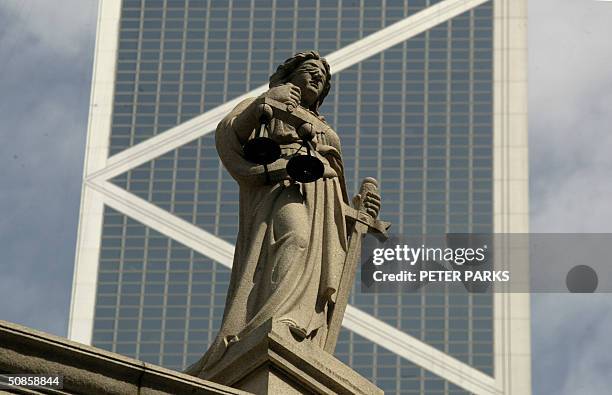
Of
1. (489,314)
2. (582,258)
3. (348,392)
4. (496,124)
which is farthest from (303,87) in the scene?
(496,124)

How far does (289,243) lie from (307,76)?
78.3 inches

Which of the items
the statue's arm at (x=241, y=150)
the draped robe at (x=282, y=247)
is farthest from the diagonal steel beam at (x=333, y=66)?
the draped robe at (x=282, y=247)

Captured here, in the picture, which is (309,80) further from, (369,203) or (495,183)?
(495,183)

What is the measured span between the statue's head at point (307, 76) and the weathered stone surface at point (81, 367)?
4442 millimetres

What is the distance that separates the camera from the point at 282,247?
1666 centimetres

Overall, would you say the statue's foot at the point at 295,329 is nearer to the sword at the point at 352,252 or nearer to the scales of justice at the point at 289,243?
the scales of justice at the point at 289,243

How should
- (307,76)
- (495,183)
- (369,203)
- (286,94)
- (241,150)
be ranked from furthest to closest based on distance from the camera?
(495,183) → (307,76) → (369,203) → (286,94) → (241,150)

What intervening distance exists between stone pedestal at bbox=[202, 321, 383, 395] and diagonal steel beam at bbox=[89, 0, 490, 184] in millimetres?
65912

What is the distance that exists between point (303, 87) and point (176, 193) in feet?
211

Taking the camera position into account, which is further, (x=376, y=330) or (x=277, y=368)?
(x=376, y=330)

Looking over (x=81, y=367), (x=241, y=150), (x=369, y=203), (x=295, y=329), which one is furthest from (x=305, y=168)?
(x=81, y=367)

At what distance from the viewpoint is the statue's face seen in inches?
709

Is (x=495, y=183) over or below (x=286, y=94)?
over

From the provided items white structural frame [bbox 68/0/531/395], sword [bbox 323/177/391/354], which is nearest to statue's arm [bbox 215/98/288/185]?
sword [bbox 323/177/391/354]
